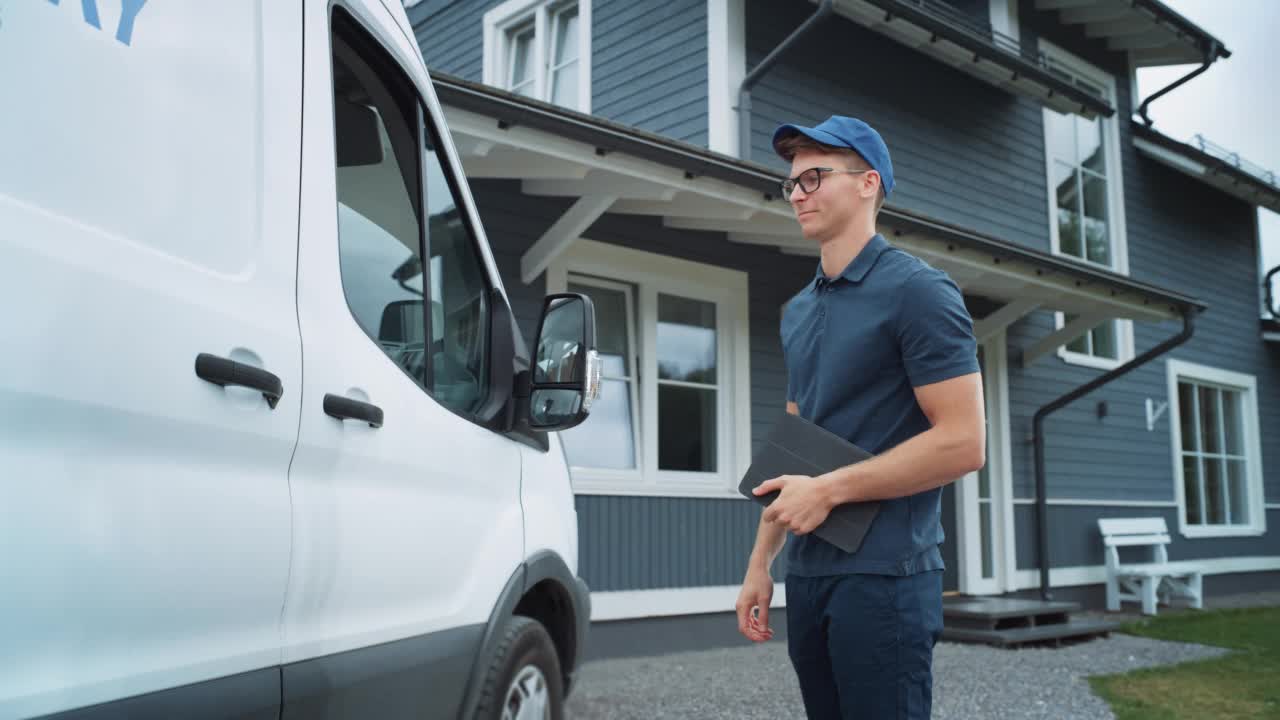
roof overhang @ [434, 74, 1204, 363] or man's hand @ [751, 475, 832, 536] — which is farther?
roof overhang @ [434, 74, 1204, 363]

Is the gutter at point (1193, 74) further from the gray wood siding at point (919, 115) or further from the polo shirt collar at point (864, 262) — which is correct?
the polo shirt collar at point (864, 262)

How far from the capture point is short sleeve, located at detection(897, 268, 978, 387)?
1687 millimetres

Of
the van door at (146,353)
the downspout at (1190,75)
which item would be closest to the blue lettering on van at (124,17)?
Result: the van door at (146,353)

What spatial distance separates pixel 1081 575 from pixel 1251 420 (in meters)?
5.38

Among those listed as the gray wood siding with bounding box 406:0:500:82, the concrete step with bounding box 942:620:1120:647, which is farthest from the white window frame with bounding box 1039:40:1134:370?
the gray wood siding with bounding box 406:0:500:82

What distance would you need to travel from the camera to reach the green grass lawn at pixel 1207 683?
571 centimetres

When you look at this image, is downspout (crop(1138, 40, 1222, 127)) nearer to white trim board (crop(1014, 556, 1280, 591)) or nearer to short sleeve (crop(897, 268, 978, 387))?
white trim board (crop(1014, 556, 1280, 591))

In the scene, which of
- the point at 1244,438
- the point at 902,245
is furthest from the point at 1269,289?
the point at 902,245

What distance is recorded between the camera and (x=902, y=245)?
303 inches

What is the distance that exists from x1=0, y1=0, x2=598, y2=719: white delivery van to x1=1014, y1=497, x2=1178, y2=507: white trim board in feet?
30.7

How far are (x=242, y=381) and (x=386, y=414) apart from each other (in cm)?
48

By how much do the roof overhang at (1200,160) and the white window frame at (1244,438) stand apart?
7.87 ft

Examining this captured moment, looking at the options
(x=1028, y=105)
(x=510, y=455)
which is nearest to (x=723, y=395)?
(x=510, y=455)

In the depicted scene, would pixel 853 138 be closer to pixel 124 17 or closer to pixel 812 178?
pixel 812 178
